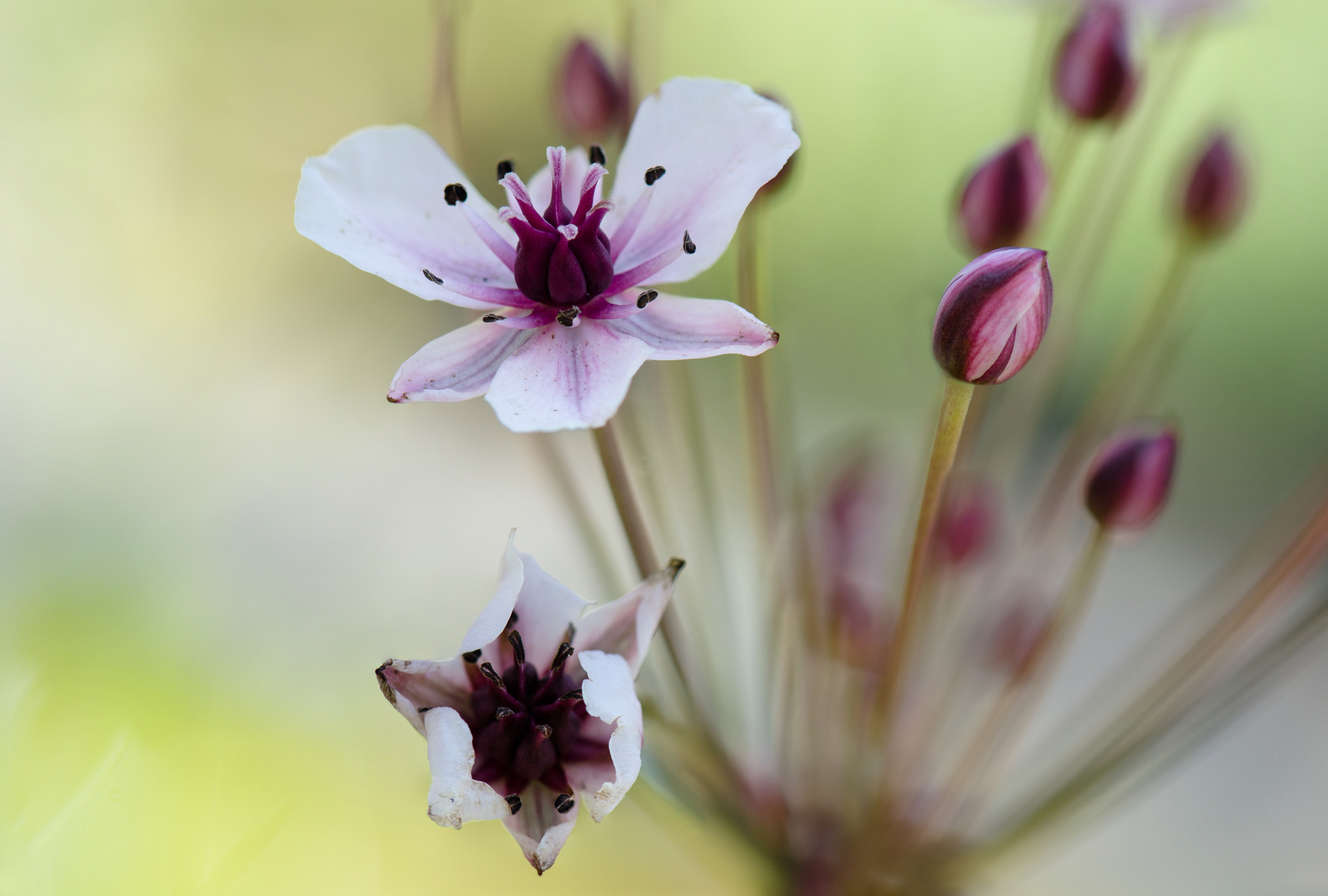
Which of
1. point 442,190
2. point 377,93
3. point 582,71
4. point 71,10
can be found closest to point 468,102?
point 377,93

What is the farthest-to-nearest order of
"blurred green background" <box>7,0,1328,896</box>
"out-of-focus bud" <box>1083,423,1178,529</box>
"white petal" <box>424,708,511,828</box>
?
"blurred green background" <box>7,0,1328,896</box>
"out-of-focus bud" <box>1083,423,1178,529</box>
"white petal" <box>424,708,511,828</box>

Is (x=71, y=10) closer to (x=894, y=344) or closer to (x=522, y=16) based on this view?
(x=522, y=16)

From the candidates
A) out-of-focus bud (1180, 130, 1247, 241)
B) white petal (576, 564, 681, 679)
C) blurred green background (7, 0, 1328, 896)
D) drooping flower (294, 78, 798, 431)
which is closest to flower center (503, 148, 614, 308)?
drooping flower (294, 78, 798, 431)

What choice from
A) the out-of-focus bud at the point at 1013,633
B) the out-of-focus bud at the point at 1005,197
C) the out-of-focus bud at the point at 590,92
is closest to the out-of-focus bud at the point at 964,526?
the out-of-focus bud at the point at 1013,633

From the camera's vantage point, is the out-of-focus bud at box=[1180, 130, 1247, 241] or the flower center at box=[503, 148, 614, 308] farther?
the out-of-focus bud at box=[1180, 130, 1247, 241]

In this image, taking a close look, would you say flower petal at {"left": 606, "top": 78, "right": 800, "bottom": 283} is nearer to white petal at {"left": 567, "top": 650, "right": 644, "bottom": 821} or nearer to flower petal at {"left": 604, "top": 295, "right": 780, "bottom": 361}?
flower petal at {"left": 604, "top": 295, "right": 780, "bottom": 361}

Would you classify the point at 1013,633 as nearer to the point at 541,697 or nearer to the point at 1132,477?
the point at 1132,477

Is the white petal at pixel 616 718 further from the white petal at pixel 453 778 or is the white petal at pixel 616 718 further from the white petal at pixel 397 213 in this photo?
the white petal at pixel 397 213
